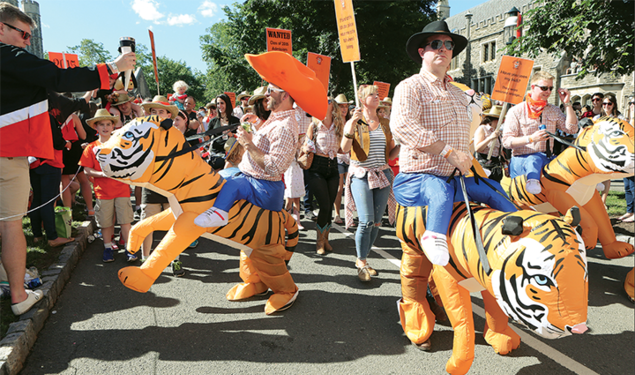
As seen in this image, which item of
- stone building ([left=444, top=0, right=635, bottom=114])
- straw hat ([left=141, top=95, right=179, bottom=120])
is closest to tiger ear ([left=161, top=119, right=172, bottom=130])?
straw hat ([left=141, top=95, right=179, bottom=120])

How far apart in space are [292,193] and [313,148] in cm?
112

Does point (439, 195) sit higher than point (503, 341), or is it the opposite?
point (439, 195)

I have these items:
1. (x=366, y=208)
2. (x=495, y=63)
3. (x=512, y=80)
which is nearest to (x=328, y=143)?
(x=366, y=208)

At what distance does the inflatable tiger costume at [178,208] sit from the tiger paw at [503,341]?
1.75 metres

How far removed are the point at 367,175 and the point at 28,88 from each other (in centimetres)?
324

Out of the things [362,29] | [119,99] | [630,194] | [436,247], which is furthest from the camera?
[362,29]

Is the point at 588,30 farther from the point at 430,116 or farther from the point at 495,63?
the point at 495,63

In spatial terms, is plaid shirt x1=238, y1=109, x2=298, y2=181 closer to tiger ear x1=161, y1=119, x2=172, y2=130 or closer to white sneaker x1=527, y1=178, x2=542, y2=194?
tiger ear x1=161, y1=119, x2=172, y2=130

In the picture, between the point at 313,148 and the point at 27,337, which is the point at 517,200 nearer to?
the point at 313,148

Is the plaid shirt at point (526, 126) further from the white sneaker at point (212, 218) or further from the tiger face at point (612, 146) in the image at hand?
the white sneaker at point (212, 218)

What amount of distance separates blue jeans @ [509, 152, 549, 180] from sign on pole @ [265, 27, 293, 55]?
4.05 meters

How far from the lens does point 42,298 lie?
3520 millimetres

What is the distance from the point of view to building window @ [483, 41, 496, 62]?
3847 centimetres

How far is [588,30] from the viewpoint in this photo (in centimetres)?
863
